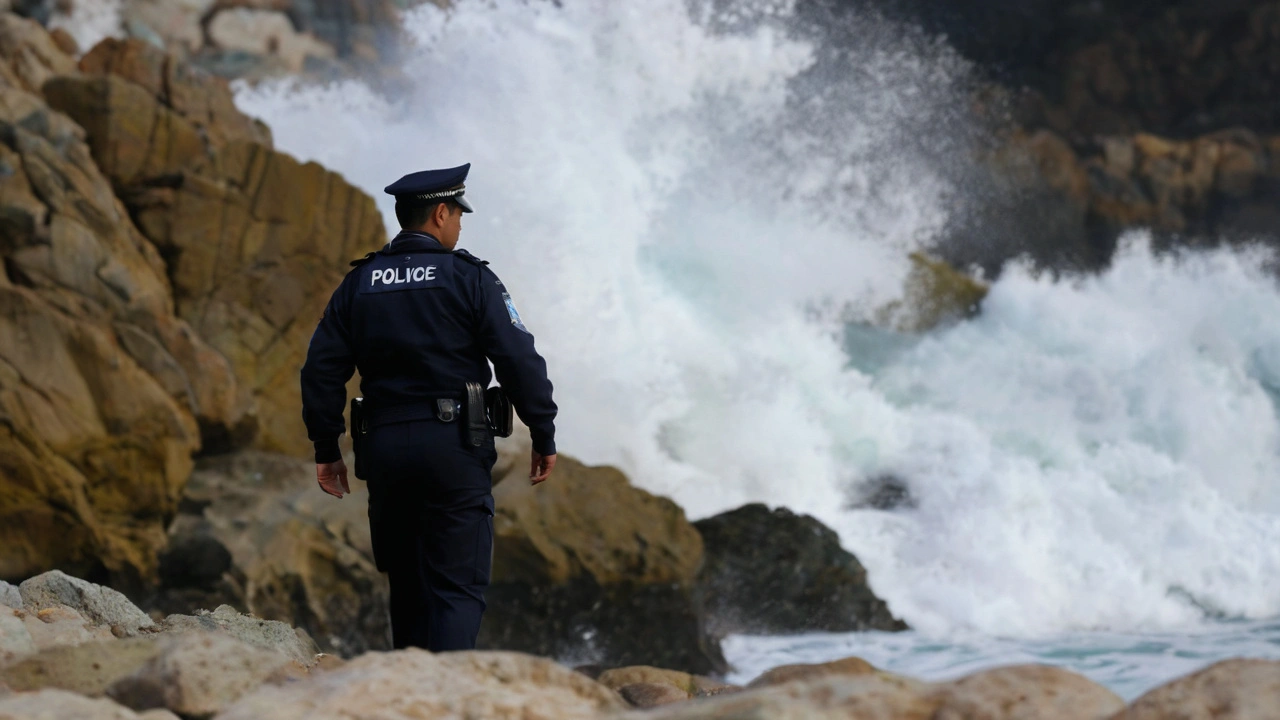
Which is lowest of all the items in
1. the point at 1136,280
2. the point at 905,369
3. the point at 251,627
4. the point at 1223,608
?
the point at 251,627

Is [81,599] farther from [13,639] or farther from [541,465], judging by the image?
[541,465]

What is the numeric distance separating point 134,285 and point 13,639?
4.73 meters

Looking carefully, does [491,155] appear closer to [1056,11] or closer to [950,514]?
[950,514]

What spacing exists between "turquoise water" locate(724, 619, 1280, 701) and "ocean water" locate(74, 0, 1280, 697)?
0.11 feet

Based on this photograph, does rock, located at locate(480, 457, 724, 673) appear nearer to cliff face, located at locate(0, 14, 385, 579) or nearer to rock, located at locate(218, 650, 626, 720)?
cliff face, located at locate(0, 14, 385, 579)

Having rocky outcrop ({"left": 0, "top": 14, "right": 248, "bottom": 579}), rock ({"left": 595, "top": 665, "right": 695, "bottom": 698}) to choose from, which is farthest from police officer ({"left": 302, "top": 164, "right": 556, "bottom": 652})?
rocky outcrop ({"left": 0, "top": 14, "right": 248, "bottom": 579})

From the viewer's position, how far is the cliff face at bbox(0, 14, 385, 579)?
6223 millimetres

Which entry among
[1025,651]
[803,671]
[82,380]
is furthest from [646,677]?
[1025,651]

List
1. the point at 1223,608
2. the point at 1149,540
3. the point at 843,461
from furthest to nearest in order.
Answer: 1. the point at 843,461
2. the point at 1149,540
3. the point at 1223,608

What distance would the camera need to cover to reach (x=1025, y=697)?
5.57 feet

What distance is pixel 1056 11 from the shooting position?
19.7 metres

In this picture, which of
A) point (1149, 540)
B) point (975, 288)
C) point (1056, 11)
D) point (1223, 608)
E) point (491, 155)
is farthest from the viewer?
point (1056, 11)

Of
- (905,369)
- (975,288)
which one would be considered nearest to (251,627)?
(905,369)

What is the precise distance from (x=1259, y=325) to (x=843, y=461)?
22.2ft
